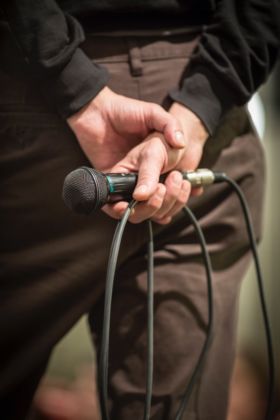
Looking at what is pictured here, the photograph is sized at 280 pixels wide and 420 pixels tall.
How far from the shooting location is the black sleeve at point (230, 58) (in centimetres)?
63

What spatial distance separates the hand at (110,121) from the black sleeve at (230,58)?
7 centimetres

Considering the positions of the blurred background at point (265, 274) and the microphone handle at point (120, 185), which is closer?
the microphone handle at point (120, 185)

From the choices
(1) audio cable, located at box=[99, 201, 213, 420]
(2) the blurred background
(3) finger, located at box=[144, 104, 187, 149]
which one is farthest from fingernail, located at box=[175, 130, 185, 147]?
(2) the blurred background

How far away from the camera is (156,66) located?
0.64 m

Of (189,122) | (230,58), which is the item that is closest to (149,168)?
(189,122)

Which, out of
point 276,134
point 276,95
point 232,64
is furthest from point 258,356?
point 232,64

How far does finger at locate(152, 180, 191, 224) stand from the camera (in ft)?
1.89

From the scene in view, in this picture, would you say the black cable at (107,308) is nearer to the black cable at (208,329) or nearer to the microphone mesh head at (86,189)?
the microphone mesh head at (86,189)

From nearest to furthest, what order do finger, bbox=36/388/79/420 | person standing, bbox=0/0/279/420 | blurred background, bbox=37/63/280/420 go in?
person standing, bbox=0/0/279/420
finger, bbox=36/388/79/420
blurred background, bbox=37/63/280/420

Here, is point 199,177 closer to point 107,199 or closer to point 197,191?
point 197,191

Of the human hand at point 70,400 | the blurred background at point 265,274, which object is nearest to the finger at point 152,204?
the human hand at point 70,400

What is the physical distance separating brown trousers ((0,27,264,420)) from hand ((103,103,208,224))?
0.06m

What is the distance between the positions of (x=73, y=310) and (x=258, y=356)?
4.62ft

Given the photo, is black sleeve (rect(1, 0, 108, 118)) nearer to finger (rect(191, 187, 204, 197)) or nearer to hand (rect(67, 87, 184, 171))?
hand (rect(67, 87, 184, 171))
